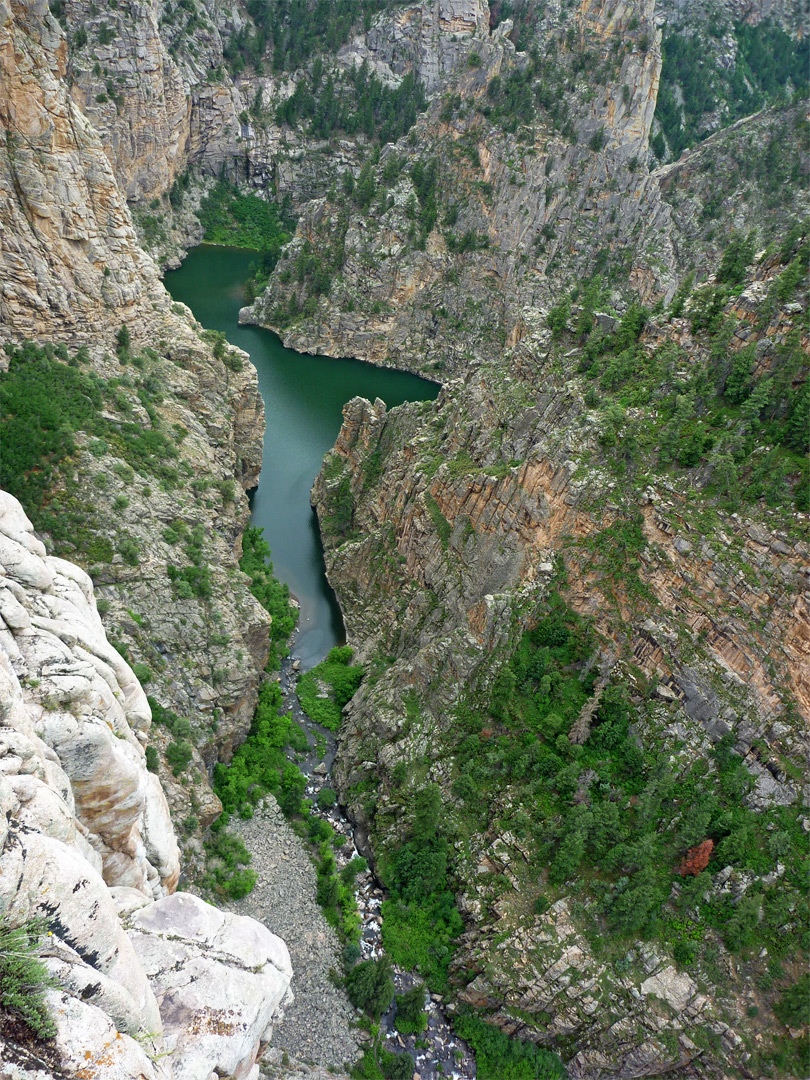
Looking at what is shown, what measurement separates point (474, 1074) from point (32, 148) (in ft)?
174

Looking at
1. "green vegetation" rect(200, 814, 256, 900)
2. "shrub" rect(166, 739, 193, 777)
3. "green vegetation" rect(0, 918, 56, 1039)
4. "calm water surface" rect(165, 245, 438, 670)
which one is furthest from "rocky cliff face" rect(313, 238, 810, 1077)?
"green vegetation" rect(0, 918, 56, 1039)

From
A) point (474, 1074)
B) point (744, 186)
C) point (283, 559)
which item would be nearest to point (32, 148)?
point (283, 559)

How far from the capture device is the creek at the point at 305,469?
31.6 metres

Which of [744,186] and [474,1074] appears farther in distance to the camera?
[744,186]

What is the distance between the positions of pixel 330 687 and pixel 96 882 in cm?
3355

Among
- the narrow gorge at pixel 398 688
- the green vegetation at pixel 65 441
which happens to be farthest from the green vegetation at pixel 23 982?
the green vegetation at pixel 65 441

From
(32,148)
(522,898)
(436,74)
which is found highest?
(436,74)

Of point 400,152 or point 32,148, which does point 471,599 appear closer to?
point 32,148

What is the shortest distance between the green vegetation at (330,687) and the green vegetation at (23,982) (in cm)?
3374

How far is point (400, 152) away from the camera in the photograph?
106 metres

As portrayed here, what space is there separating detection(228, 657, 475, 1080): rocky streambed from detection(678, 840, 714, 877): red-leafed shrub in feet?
42.3

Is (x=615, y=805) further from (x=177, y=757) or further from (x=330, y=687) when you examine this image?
(x=330, y=687)

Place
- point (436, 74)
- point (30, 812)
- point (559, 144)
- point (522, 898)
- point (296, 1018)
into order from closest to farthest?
point (30, 812) → point (296, 1018) → point (522, 898) → point (559, 144) → point (436, 74)

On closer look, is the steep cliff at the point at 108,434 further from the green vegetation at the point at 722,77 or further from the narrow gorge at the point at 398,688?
the green vegetation at the point at 722,77
